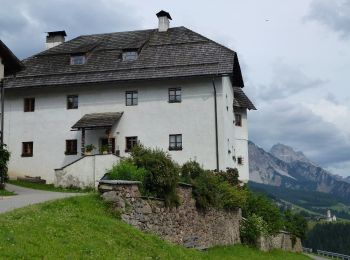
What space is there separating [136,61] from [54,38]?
36.7 ft

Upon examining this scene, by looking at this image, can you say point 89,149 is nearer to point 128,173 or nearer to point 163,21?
point 163,21

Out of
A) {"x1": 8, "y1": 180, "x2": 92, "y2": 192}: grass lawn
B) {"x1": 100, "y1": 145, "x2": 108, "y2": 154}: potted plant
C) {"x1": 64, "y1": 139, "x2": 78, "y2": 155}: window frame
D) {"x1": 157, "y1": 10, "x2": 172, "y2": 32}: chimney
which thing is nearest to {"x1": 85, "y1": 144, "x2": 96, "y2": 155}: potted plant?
{"x1": 100, "y1": 145, "x2": 108, "y2": 154}: potted plant

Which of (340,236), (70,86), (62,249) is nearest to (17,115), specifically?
(70,86)

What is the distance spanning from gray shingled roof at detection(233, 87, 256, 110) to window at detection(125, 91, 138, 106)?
887cm

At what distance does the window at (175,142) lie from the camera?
39.0 meters

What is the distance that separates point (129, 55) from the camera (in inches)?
1638

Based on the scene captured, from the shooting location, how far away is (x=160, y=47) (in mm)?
41812

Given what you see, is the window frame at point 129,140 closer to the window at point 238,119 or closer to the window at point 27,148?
the window at point 27,148

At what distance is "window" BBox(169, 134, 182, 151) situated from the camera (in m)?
39.0

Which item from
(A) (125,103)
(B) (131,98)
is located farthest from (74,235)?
(B) (131,98)

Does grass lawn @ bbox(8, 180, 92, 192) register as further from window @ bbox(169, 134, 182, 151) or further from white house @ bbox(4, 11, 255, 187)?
window @ bbox(169, 134, 182, 151)

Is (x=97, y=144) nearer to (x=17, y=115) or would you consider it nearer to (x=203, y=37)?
(x=17, y=115)

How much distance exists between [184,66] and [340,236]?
514 ft

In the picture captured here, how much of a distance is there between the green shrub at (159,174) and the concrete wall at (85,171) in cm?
1342
